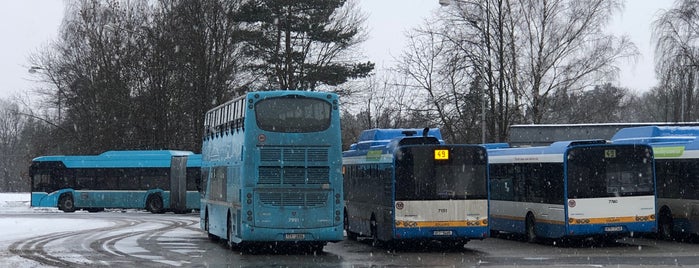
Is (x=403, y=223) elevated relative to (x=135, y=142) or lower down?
lower down

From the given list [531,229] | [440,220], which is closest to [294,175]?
[440,220]

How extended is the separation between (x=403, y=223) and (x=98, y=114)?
1663 inches

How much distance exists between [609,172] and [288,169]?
7937mm

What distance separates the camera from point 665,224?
90.4ft

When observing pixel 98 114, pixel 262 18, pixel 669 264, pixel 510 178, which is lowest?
pixel 669 264

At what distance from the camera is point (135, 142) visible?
209ft

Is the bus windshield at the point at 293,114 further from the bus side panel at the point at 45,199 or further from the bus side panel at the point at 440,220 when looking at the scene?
the bus side panel at the point at 45,199

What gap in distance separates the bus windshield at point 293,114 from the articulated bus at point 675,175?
953cm

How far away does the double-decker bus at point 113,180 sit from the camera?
175ft

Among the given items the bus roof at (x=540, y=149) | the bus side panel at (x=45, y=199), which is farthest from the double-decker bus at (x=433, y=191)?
the bus side panel at (x=45, y=199)

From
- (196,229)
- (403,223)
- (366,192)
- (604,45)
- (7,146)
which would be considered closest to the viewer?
(403,223)

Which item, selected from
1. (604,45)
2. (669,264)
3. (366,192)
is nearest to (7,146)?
(604,45)

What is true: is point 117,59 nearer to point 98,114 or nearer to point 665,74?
point 98,114

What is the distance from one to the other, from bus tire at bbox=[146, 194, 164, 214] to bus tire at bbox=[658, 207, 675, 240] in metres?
31.0
